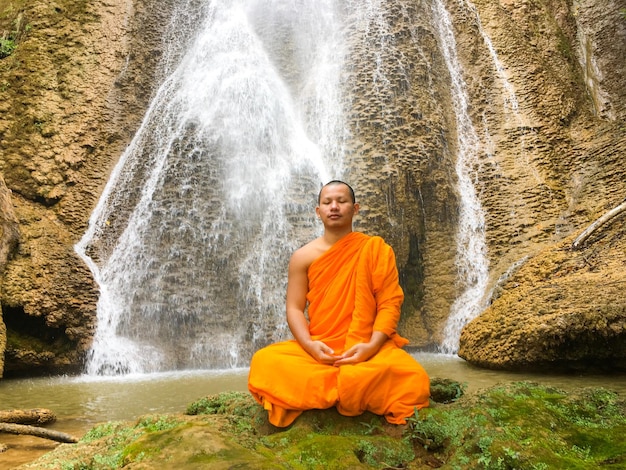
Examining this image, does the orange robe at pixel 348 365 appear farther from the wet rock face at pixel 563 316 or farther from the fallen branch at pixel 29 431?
the wet rock face at pixel 563 316

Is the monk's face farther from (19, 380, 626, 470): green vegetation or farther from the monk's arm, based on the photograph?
(19, 380, 626, 470): green vegetation

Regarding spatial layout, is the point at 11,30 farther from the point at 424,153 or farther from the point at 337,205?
the point at 337,205

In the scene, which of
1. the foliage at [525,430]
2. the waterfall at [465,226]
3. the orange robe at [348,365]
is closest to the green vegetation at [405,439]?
the foliage at [525,430]

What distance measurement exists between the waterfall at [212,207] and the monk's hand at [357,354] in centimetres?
620

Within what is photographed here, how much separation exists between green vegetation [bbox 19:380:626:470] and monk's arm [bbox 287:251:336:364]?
37 centimetres

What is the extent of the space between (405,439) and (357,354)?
0.61 metres

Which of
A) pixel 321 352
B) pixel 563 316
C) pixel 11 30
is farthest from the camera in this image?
pixel 11 30

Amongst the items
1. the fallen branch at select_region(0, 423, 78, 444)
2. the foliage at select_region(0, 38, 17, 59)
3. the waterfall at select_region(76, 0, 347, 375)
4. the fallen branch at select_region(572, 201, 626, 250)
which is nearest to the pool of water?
the fallen branch at select_region(0, 423, 78, 444)

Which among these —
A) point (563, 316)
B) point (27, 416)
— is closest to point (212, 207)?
point (27, 416)

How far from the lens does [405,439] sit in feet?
8.84

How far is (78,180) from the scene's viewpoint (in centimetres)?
1071

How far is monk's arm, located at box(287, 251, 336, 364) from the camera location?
319 centimetres

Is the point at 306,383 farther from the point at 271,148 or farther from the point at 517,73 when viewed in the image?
the point at 517,73

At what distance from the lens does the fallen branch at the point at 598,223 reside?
293 inches
